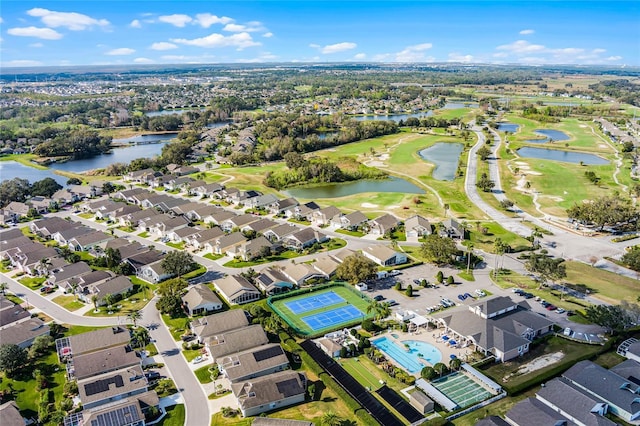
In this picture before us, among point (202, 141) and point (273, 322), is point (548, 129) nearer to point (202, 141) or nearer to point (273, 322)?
point (202, 141)

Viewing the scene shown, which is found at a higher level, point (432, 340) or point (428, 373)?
point (428, 373)

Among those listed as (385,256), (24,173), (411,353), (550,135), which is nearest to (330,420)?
(411,353)

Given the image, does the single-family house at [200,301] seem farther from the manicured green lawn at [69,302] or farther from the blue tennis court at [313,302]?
the manicured green lawn at [69,302]

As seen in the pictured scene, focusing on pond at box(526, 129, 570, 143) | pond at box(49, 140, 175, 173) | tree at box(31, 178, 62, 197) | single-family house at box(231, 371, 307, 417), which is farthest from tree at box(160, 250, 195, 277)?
pond at box(526, 129, 570, 143)

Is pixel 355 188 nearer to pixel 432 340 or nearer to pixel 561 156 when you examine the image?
pixel 432 340

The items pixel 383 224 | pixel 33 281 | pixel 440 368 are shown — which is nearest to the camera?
pixel 440 368

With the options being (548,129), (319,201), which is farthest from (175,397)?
(548,129)
